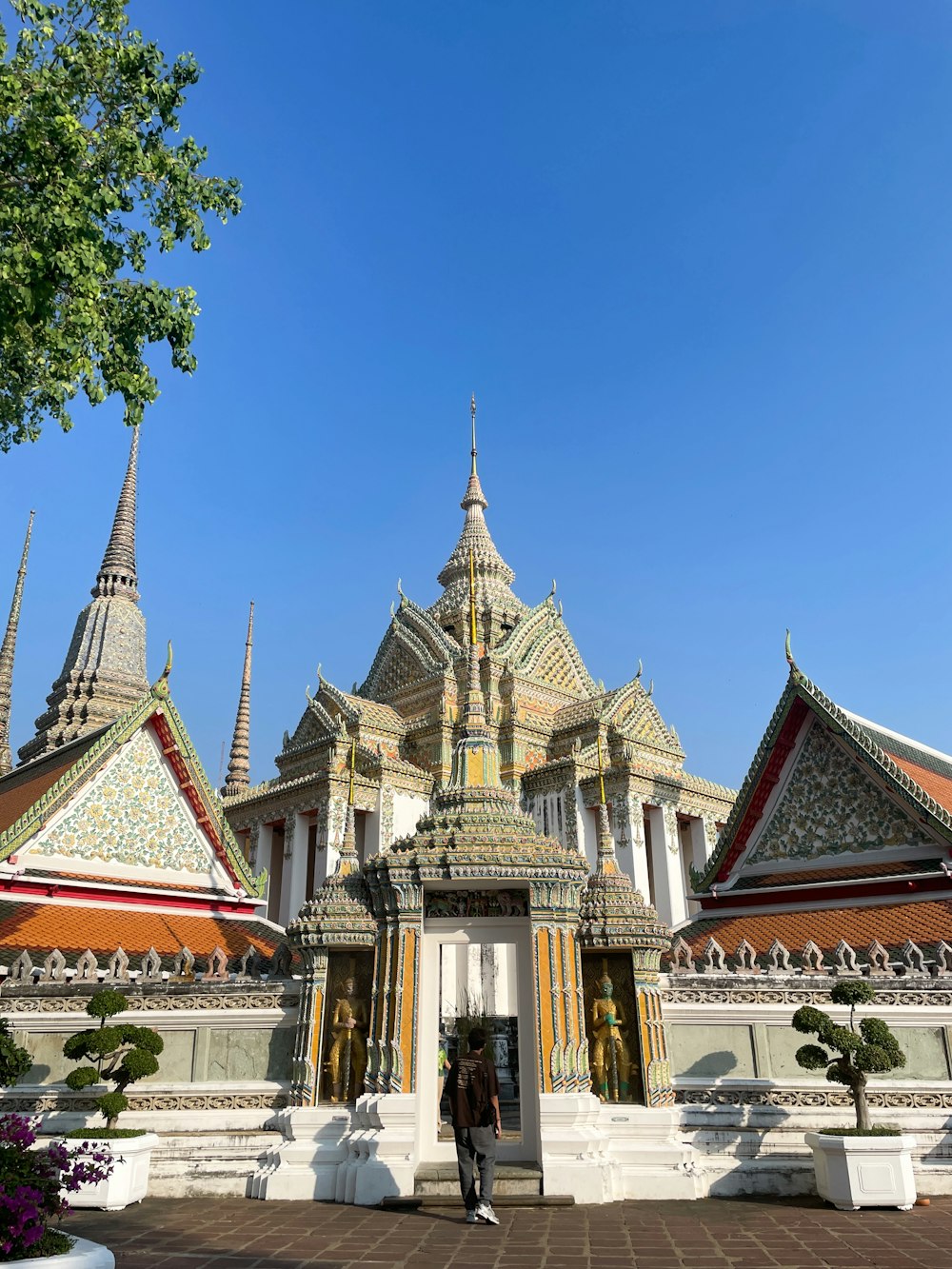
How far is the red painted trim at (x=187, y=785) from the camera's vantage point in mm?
13719

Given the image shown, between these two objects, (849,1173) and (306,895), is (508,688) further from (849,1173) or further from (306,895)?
(849,1173)

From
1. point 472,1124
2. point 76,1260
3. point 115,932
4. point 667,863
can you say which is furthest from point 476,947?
point 76,1260

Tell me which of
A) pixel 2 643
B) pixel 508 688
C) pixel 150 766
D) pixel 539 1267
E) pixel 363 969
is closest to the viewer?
pixel 539 1267

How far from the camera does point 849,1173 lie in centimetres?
693

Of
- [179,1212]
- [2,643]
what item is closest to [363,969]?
[179,1212]

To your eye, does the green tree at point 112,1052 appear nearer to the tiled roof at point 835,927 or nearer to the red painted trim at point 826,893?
the tiled roof at point 835,927

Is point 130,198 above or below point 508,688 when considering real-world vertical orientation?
below

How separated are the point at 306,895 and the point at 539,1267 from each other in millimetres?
16800

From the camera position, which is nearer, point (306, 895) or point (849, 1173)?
point (849, 1173)

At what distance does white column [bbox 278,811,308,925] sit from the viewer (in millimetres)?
21156

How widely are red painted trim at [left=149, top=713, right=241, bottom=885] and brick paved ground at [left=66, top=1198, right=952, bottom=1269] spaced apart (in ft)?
21.8

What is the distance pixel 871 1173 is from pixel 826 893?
4850mm

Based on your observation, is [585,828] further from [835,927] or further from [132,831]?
[132,831]

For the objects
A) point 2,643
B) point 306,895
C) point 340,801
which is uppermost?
point 2,643
